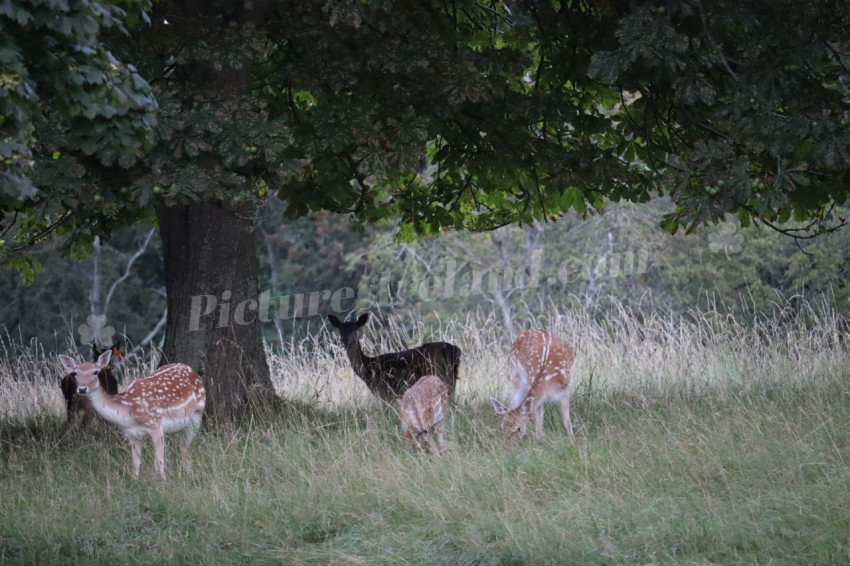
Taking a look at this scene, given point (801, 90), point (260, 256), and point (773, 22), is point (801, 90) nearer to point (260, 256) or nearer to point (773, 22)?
point (773, 22)

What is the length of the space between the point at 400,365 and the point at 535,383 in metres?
2.49

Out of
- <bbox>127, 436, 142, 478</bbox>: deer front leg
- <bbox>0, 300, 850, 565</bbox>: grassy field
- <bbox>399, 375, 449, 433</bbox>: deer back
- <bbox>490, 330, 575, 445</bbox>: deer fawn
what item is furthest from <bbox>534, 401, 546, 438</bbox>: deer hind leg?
<bbox>127, 436, 142, 478</bbox>: deer front leg

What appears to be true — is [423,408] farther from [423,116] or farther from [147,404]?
[423,116]

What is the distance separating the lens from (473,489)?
6.58 metres

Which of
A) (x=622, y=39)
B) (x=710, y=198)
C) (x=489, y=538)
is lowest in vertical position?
(x=489, y=538)

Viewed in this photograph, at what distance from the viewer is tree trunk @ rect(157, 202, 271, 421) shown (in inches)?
363

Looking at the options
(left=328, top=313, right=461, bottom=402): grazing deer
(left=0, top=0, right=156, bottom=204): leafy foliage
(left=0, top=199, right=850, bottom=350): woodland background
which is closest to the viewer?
(left=0, top=0, right=156, bottom=204): leafy foliage

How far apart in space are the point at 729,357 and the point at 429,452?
13.1ft

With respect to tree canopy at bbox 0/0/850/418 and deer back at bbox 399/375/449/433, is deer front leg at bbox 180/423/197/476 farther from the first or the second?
deer back at bbox 399/375/449/433

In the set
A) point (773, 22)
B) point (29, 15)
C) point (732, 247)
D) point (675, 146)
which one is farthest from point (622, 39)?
point (732, 247)

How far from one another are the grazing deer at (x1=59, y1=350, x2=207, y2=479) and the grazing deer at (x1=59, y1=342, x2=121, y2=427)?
1309mm

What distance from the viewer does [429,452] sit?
25.5ft

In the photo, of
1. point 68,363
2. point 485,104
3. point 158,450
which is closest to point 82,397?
point 68,363

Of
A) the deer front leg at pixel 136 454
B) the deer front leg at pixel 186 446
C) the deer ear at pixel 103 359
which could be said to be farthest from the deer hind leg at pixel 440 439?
the deer ear at pixel 103 359
